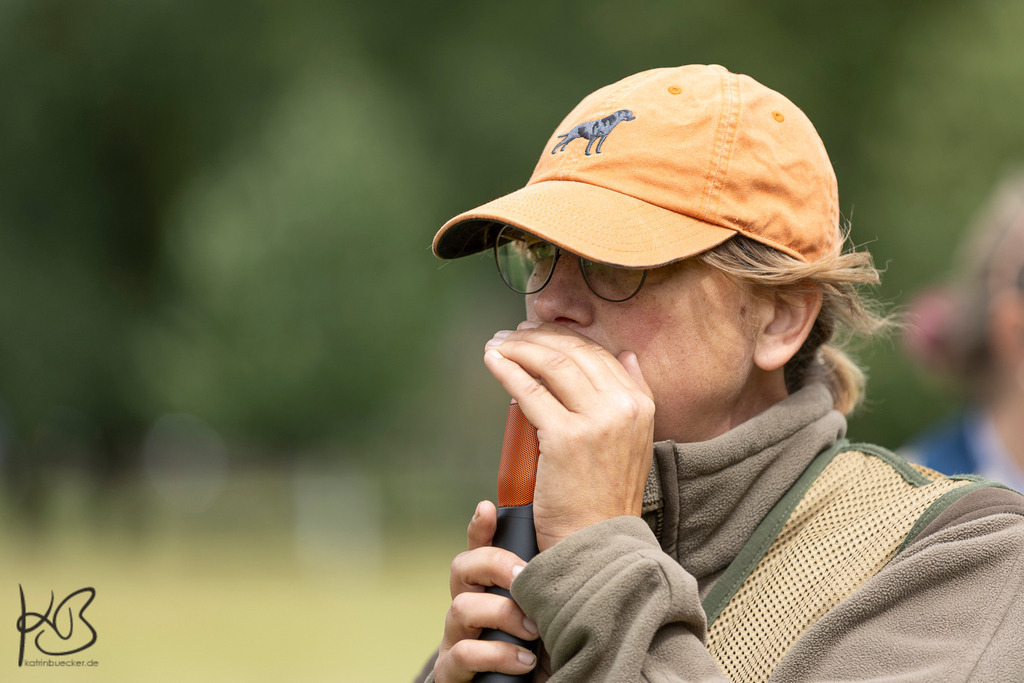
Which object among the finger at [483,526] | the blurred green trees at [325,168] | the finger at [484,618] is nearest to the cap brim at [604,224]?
the finger at [483,526]

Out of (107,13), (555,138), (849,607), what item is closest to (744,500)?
(849,607)

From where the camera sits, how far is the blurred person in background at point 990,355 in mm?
4984

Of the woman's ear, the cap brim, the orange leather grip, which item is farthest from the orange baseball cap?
the orange leather grip

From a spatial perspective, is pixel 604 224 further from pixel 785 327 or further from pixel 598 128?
pixel 785 327

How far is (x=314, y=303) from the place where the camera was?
17.3 m

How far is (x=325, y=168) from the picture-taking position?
17078mm

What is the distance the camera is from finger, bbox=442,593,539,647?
195 cm

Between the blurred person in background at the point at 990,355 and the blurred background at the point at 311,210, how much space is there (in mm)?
11426

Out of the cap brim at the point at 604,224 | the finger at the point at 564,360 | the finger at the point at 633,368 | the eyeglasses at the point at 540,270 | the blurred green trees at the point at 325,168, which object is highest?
the cap brim at the point at 604,224

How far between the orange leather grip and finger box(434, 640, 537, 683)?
0.28 m

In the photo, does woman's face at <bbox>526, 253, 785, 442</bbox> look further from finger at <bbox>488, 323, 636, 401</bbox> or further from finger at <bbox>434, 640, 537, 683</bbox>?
finger at <bbox>434, 640, 537, 683</bbox>

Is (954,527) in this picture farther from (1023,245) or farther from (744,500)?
(1023,245)

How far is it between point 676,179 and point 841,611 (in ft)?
3.04

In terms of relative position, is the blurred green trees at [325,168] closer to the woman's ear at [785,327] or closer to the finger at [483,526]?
the woman's ear at [785,327]
